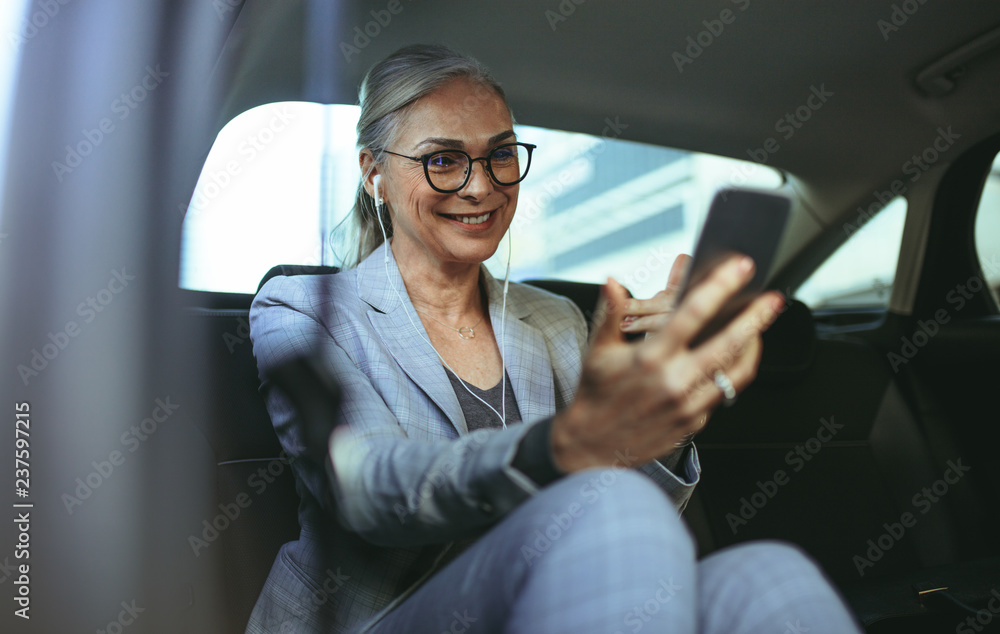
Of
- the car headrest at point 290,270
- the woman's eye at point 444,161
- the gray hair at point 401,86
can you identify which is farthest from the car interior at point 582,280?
the woman's eye at point 444,161

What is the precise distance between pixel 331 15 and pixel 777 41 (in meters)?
1.15

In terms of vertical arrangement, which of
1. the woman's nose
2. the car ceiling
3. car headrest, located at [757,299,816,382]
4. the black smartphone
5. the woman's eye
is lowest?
car headrest, located at [757,299,816,382]

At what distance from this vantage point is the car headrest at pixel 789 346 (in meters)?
1.95

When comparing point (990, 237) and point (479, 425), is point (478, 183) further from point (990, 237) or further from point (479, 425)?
point (990, 237)

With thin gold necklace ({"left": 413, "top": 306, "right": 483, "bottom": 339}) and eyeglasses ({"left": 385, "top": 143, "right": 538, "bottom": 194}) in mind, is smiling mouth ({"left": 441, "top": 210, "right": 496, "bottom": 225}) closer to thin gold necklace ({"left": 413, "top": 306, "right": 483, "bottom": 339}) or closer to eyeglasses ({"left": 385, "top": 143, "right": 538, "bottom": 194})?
eyeglasses ({"left": 385, "top": 143, "right": 538, "bottom": 194})

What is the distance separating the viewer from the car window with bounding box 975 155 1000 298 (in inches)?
80.4

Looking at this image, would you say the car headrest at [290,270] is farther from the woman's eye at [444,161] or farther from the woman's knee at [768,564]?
the woman's knee at [768,564]

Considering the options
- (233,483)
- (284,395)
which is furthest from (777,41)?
(233,483)

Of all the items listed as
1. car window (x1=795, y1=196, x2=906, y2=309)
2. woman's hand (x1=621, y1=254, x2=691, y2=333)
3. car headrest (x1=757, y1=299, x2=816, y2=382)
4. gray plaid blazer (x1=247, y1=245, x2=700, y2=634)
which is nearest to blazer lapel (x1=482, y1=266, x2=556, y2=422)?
gray plaid blazer (x1=247, y1=245, x2=700, y2=634)

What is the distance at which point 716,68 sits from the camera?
1763 millimetres

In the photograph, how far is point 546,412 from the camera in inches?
46.8

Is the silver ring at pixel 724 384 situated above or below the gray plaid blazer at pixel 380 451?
above

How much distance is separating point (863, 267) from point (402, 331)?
1759 mm

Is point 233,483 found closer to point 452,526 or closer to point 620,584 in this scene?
point 452,526
